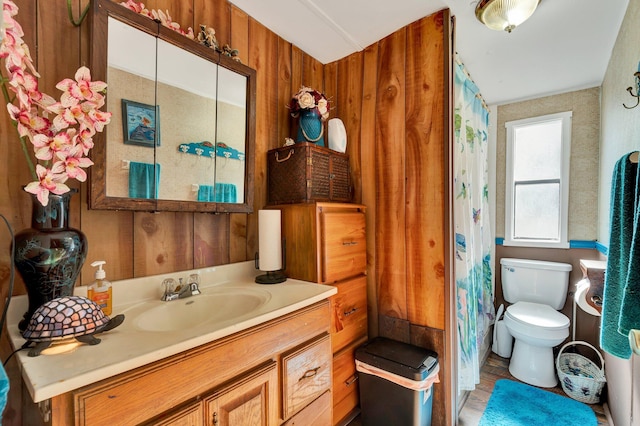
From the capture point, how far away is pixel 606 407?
1758 mm

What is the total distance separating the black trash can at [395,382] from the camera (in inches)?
51.6

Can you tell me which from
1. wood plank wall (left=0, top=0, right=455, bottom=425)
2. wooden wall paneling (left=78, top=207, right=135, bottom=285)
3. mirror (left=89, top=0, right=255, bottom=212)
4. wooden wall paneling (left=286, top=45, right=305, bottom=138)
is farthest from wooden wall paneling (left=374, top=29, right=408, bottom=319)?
wooden wall paneling (left=78, top=207, right=135, bottom=285)

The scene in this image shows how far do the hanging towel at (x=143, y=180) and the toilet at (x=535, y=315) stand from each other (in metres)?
2.50

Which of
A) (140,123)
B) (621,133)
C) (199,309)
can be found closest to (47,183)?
(140,123)

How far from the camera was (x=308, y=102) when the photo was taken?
1523mm

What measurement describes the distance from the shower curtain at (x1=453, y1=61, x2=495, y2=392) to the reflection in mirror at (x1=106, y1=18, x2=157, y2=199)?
4.97 ft

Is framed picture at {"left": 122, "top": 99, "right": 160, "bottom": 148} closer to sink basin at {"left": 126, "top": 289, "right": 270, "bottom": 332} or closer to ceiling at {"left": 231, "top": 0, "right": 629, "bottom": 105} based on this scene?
sink basin at {"left": 126, "top": 289, "right": 270, "bottom": 332}

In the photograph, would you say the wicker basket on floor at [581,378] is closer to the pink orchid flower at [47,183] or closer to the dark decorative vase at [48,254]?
the dark decorative vase at [48,254]

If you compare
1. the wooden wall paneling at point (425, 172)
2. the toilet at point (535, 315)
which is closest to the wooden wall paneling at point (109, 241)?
the wooden wall paneling at point (425, 172)

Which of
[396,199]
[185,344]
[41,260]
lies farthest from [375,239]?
[41,260]

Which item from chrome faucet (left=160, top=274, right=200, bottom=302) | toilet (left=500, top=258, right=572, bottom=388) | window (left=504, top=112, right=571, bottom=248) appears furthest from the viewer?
window (left=504, top=112, right=571, bottom=248)

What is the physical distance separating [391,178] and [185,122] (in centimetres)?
115

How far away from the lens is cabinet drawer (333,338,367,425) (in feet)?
4.66

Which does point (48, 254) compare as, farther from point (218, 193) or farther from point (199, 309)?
point (218, 193)
